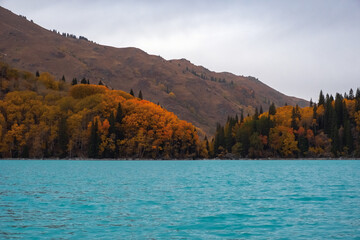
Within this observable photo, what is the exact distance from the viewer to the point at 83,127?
158m

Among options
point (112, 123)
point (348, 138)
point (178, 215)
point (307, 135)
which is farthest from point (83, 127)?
point (178, 215)

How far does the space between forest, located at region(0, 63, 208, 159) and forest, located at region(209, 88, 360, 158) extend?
35417 millimetres

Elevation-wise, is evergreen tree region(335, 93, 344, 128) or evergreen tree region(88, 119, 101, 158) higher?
evergreen tree region(335, 93, 344, 128)

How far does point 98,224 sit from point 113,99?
151793mm

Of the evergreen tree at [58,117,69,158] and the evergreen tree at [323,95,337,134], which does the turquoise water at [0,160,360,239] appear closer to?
the evergreen tree at [58,117,69,158]

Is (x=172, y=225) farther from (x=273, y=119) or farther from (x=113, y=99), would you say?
(x=273, y=119)

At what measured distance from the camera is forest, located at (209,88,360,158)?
17538 centimetres

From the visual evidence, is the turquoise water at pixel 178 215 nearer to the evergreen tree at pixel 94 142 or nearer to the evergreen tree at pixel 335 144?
the evergreen tree at pixel 94 142

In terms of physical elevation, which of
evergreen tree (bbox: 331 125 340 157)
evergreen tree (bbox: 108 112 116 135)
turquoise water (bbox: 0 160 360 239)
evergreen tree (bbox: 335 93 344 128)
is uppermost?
evergreen tree (bbox: 335 93 344 128)

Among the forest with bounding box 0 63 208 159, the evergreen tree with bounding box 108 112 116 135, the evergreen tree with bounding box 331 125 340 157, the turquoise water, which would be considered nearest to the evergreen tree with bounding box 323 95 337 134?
the evergreen tree with bounding box 331 125 340 157

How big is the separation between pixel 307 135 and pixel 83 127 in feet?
364

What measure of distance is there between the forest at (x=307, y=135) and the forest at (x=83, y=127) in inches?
1394

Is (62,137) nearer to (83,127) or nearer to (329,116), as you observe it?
(83,127)

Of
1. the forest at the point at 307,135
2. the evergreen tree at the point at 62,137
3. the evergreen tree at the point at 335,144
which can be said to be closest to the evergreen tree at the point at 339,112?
the forest at the point at 307,135
